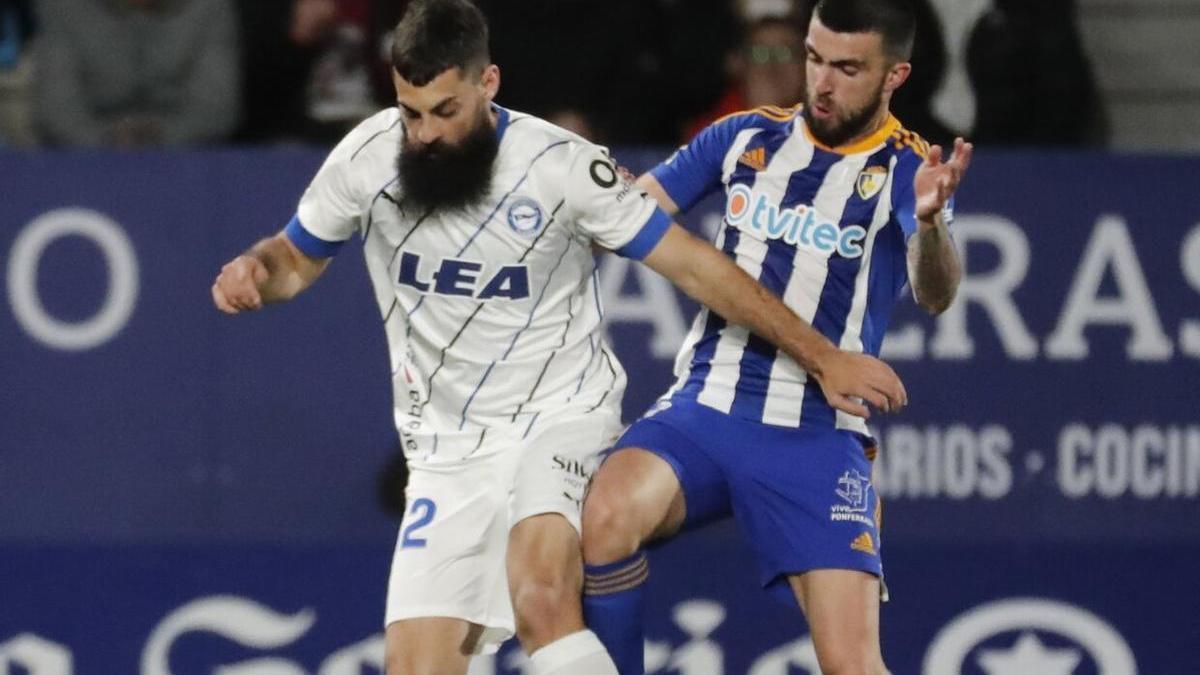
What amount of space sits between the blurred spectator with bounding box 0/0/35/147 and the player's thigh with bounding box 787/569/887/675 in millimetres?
3656

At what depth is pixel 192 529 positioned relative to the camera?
24.2 ft

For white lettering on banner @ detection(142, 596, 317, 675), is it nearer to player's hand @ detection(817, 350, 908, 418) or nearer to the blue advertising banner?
the blue advertising banner

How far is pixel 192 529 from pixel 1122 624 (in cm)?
275

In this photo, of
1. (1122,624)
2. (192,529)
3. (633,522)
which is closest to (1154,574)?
(1122,624)

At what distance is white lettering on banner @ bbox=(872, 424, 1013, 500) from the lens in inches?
292

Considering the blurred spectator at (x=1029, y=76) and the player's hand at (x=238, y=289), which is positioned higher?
the blurred spectator at (x=1029, y=76)

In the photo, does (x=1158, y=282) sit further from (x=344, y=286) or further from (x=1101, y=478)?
(x=344, y=286)

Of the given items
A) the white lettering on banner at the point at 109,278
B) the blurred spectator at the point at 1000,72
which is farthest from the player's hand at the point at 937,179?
the white lettering on banner at the point at 109,278

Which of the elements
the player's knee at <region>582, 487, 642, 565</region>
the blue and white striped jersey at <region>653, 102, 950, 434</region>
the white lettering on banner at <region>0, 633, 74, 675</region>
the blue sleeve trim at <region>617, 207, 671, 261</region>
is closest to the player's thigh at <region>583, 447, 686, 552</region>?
the player's knee at <region>582, 487, 642, 565</region>

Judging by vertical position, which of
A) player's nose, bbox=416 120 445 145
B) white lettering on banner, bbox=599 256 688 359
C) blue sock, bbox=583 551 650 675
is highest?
player's nose, bbox=416 120 445 145

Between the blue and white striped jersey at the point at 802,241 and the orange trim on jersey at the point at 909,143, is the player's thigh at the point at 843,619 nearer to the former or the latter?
the blue and white striped jersey at the point at 802,241

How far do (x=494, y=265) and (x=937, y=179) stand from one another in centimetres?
103

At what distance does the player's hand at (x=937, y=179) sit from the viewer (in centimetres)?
542

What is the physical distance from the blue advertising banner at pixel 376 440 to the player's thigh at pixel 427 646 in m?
1.56
